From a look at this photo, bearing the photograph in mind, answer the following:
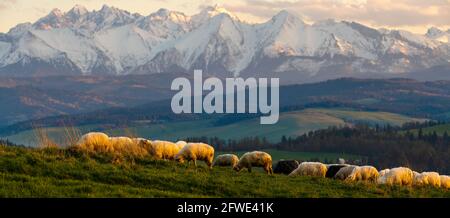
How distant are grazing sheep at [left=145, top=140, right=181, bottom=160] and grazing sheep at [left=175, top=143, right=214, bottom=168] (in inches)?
37.3

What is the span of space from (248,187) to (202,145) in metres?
9.83

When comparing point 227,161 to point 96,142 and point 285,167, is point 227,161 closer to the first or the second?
point 285,167

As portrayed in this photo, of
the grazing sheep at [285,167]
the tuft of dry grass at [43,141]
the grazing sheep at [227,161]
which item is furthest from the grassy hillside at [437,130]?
the tuft of dry grass at [43,141]

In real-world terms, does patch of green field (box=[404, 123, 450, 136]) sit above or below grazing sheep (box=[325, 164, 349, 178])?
below

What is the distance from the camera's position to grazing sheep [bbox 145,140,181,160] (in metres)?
35.6

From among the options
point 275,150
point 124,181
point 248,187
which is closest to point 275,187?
point 248,187

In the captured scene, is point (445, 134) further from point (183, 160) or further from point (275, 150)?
point (183, 160)

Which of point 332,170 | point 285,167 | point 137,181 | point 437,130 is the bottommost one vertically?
point 437,130

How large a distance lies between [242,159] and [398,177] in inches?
261

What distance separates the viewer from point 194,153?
3512 centimetres

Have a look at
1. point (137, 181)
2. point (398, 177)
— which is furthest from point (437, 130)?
point (137, 181)

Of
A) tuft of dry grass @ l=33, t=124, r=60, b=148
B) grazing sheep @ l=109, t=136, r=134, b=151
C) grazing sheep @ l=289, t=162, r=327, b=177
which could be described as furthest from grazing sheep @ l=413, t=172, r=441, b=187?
tuft of dry grass @ l=33, t=124, r=60, b=148

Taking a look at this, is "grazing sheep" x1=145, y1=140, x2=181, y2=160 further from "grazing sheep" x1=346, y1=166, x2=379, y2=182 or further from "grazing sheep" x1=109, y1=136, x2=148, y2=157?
"grazing sheep" x1=346, y1=166, x2=379, y2=182

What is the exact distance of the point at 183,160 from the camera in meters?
34.6
